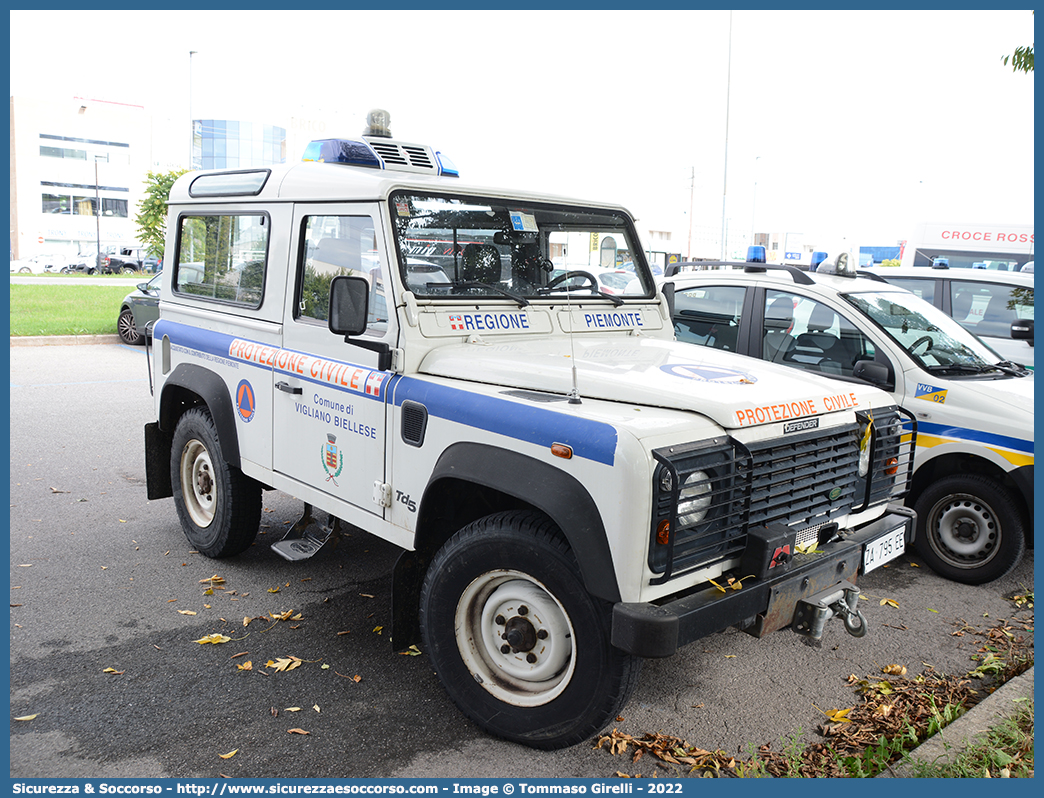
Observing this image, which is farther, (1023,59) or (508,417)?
(1023,59)

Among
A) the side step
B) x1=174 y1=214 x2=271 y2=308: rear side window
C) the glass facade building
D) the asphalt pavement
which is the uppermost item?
the glass facade building

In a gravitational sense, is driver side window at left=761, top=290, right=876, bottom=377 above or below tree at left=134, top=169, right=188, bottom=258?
below

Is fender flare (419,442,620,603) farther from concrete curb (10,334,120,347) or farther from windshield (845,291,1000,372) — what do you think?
concrete curb (10,334,120,347)

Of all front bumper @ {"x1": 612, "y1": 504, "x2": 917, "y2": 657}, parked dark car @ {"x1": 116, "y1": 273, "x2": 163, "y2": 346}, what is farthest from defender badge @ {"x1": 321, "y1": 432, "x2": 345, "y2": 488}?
parked dark car @ {"x1": 116, "y1": 273, "x2": 163, "y2": 346}

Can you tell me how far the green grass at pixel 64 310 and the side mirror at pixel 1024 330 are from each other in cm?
1534

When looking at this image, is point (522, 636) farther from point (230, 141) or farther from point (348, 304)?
point (230, 141)

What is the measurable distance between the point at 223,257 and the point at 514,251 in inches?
76.2

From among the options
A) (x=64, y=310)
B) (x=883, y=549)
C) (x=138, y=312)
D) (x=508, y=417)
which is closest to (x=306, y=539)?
(x=508, y=417)

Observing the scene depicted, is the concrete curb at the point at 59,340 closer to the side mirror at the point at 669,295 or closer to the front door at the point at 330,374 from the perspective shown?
the front door at the point at 330,374

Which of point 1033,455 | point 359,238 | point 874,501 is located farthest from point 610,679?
point 1033,455

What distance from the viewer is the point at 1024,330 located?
23.7ft

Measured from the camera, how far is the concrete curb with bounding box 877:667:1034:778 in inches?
128

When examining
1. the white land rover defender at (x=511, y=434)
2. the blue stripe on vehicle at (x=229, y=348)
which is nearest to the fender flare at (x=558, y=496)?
the white land rover defender at (x=511, y=434)

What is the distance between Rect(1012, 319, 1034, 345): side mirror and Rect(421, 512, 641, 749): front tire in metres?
5.88
